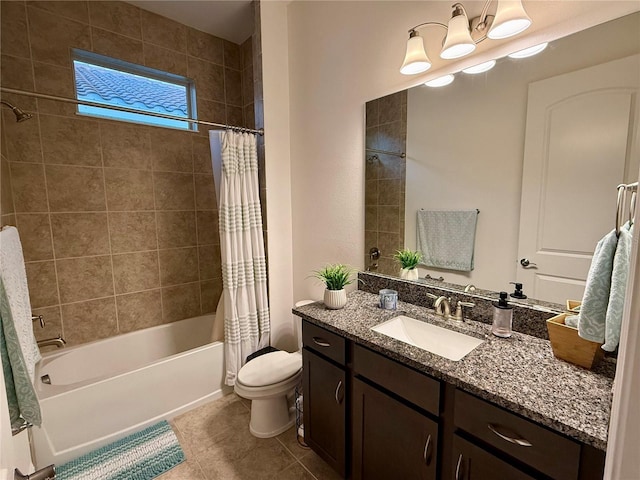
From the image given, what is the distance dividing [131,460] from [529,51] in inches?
113

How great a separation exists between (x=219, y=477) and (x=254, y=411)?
1.22ft

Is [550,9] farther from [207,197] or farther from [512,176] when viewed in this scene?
[207,197]

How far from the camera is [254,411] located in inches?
74.1

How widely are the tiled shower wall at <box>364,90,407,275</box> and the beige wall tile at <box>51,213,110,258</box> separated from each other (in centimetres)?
208

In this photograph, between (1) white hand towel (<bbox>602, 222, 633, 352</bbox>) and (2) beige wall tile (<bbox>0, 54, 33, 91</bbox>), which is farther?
(2) beige wall tile (<bbox>0, 54, 33, 91</bbox>)

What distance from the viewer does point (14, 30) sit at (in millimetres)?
1912

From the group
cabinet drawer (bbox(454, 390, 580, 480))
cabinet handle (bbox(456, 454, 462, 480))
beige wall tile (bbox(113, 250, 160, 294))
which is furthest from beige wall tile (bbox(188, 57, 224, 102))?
cabinet handle (bbox(456, 454, 462, 480))

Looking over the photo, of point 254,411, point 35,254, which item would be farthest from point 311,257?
point 35,254

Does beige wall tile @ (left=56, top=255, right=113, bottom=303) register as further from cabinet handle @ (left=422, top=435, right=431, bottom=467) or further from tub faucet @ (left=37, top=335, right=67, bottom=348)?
cabinet handle @ (left=422, top=435, right=431, bottom=467)

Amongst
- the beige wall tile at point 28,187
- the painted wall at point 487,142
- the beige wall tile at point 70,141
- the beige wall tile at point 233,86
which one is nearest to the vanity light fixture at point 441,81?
the painted wall at point 487,142

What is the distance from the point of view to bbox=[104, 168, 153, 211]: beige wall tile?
2.32m

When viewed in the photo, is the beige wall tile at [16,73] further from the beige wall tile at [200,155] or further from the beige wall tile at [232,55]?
the beige wall tile at [232,55]

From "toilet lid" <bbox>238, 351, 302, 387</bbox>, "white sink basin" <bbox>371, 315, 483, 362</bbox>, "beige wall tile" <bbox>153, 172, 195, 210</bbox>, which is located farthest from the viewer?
"beige wall tile" <bbox>153, 172, 195, 210</bbox>

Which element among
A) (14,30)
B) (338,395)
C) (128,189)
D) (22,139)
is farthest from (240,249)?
(14,30)
